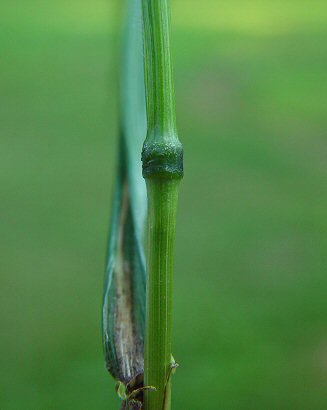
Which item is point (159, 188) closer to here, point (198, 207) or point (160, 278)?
point (160, 278)

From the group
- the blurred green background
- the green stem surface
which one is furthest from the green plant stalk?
the blurred green background

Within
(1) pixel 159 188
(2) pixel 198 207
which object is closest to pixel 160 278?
(1) pixel 159 188

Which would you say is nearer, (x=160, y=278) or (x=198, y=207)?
(x=160, y=278)

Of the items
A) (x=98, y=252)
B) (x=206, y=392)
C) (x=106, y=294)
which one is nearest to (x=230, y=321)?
(x=206, y=392)

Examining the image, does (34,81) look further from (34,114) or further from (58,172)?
(58,172)

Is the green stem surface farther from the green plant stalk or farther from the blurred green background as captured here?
the blurred green background

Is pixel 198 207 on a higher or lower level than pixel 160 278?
higher
